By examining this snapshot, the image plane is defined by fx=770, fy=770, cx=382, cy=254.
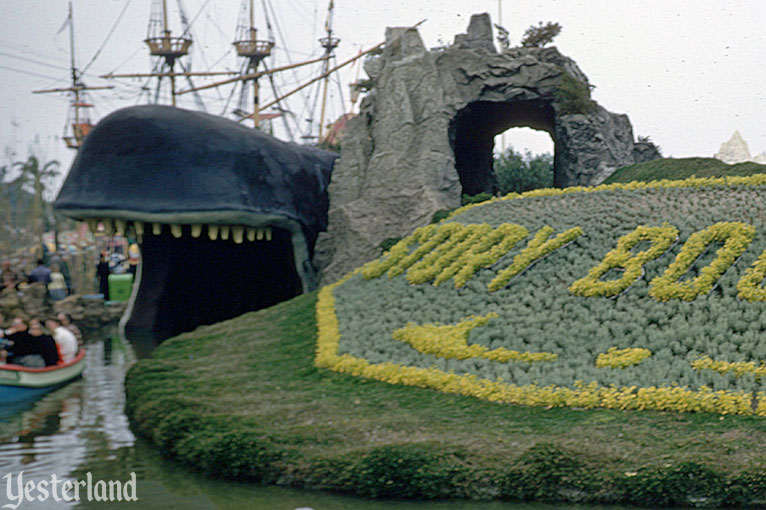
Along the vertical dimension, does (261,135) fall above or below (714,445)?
above

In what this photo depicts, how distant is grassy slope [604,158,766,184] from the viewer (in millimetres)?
13422

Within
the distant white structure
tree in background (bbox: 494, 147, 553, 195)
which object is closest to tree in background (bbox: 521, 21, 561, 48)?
tree in background (bbox: 494, 147, 553, 195)

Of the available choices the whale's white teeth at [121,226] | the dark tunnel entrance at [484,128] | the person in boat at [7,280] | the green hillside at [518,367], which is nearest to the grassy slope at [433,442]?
the green hillside at [518,367]

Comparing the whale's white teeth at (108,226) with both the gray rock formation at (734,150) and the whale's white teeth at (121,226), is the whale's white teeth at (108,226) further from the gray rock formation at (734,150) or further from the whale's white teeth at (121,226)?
the gray rock formation at (734,150)

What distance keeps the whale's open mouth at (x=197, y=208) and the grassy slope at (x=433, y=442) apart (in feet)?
10.3

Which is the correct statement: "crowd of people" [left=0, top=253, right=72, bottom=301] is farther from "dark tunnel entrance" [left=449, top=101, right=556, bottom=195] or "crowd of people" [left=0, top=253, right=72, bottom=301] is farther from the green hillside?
"dark tunnel entrance" [left=449, top=101, right=556, bottom=195]

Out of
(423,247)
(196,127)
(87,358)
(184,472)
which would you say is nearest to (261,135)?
(196,127)

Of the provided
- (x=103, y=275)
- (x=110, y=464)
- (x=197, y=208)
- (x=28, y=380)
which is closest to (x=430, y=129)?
(x=197, y=208)

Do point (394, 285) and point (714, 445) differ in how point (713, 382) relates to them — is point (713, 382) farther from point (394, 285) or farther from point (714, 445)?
point (394, 285)

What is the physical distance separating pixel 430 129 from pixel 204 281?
6.54 meters

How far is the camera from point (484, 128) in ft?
74.0

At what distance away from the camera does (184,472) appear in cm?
682

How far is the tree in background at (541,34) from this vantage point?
866 inches

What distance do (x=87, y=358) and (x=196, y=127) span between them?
14.2 feet
